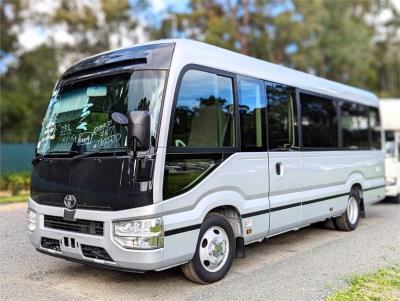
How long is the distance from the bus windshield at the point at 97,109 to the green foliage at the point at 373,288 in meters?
2.69

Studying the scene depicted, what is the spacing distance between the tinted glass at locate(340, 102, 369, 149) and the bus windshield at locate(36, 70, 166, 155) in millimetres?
5262

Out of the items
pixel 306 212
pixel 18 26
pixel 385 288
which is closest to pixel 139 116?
pixel 385 288

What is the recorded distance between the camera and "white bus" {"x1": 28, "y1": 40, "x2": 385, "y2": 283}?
4762mm

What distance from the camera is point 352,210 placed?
362 inches

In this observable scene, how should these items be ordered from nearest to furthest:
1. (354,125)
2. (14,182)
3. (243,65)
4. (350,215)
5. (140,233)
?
(140,233)
(243,65)
(350,215)
(354,125)
(14,182)

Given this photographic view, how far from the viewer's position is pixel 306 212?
7.34m

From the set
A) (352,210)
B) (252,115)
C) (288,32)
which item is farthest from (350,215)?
(288,32)

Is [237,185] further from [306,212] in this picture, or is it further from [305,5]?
[305,5]

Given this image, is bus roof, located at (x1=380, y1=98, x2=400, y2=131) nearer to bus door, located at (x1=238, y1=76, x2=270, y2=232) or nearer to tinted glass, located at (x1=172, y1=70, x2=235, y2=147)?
bus door, located at (x1=238, y1=76, x2=270, y2=232)

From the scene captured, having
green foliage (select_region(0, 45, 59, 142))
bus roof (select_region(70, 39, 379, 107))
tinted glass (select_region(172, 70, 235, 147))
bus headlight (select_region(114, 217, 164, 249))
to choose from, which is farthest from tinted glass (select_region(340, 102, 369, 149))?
green foliage (select_region(0, 45, 59, 142))

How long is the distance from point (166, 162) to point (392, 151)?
10287 mm

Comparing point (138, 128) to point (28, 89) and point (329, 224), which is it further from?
point (28, 89)

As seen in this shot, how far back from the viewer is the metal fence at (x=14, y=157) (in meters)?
18.2

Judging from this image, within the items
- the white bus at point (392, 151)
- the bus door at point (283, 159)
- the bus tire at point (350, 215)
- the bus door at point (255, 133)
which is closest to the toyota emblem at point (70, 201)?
the bus door at point (255, 133)
